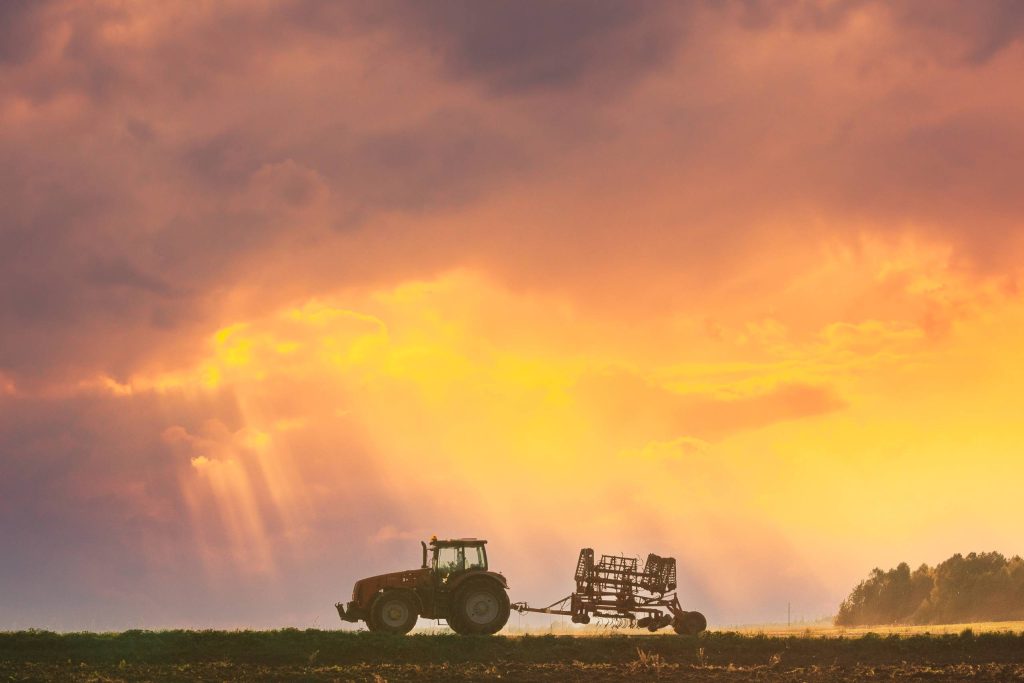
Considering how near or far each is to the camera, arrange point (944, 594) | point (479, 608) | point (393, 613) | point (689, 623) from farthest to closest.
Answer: point (944, 594) → point (689, 623) → point (479, 608) → point (393, 613)

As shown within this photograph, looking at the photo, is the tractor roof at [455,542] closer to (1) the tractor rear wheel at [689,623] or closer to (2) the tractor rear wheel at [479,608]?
(2) the tractor rear wheel at [479,608]

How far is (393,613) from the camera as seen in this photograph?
35.2m

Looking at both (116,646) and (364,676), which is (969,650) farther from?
(116,646)

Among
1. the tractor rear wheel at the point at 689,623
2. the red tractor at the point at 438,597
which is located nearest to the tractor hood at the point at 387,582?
the red tractor at the point at 438,597

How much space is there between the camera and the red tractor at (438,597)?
3512cm

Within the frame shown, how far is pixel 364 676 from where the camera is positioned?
88.4 ft

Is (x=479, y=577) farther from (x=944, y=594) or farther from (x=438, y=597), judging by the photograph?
(x=944, y=594)

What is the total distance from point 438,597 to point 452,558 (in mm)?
1276

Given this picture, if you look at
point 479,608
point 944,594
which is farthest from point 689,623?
point 944,594

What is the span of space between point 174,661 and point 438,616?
9.07m

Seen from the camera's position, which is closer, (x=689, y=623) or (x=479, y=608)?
(x=479, y=608)

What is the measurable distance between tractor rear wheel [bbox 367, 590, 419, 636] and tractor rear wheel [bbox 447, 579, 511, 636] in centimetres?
127

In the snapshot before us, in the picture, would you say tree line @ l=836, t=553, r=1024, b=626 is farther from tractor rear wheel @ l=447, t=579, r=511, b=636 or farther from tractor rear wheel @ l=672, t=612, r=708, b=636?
tractor rear wheel @ l=447, t=579, r=511, b=636

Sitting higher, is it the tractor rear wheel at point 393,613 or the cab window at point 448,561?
the cab window at point 448,561
